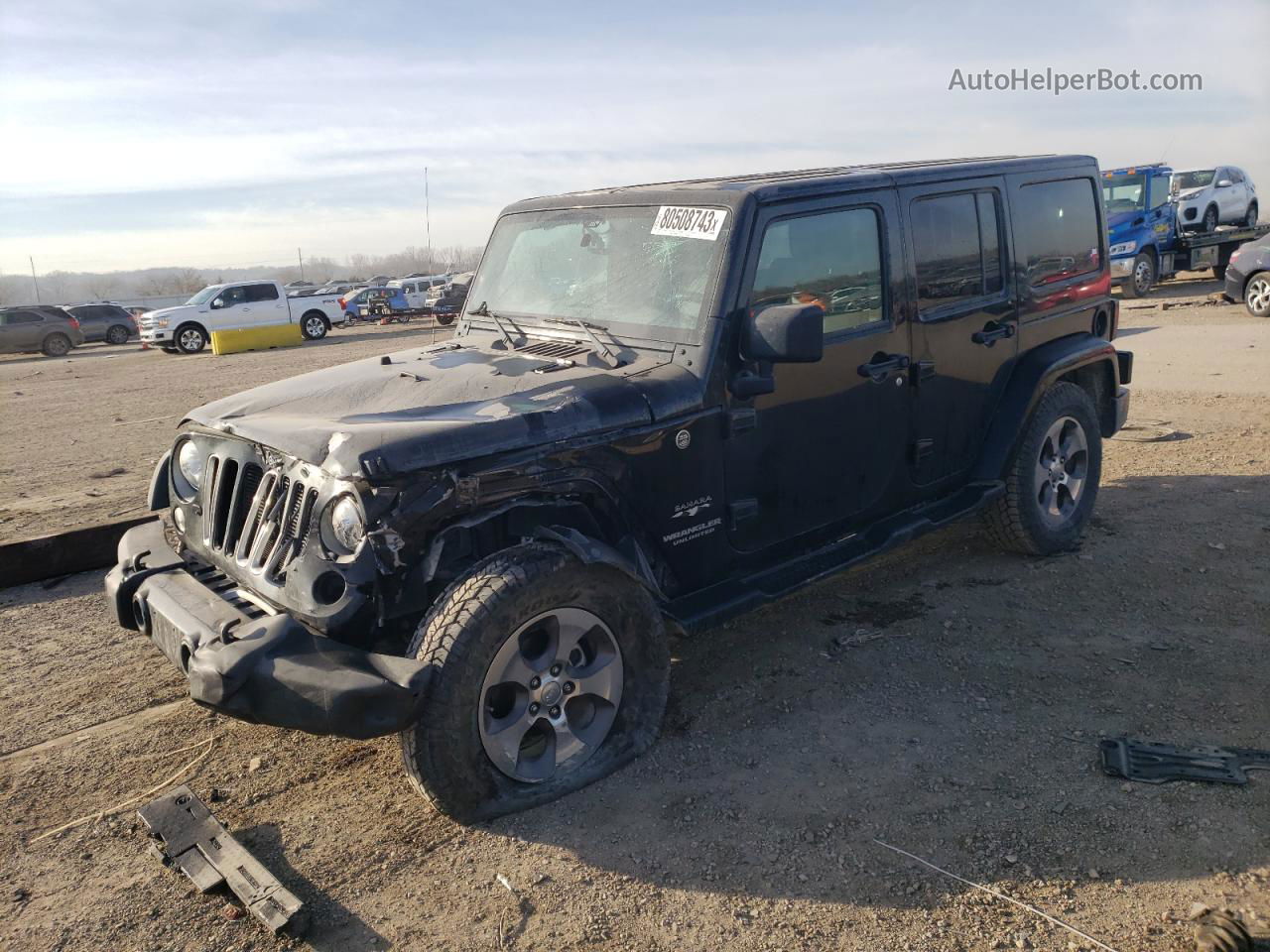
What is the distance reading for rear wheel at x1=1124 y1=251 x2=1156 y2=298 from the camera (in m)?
19.4

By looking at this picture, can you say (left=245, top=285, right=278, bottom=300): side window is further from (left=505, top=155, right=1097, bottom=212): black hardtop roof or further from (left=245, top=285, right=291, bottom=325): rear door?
(left=505, top=155, right=1097, bottom=212): black hardtop roof

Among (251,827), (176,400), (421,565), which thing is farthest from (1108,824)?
(176,400)

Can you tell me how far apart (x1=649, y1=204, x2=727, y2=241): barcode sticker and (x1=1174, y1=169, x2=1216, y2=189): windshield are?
76.3ft

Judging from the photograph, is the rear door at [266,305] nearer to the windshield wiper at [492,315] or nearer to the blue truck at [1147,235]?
the blue truck at [1147,235]

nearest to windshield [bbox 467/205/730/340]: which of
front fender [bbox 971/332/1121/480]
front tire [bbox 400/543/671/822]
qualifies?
front tire [bbox 400/543/671/822]

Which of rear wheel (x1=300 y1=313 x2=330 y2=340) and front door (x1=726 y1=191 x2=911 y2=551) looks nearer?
front door (x1=726 y1=191 x2=911 y2=551)

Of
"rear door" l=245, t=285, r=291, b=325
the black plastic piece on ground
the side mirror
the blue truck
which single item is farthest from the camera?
"rear door" l=245, t=285, r=291, b=325

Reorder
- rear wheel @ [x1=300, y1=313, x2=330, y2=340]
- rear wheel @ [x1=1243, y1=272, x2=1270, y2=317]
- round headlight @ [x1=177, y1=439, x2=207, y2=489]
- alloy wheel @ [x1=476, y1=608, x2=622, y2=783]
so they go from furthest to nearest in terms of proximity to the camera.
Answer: rear wheel @ [x1=300, y1=313, x2=330, y2=340]
rear wheel @ [x1=1243, y1=272, x2=1270, y2=317]
round headlight @ [x1=177, y1=439, x2=207, y2=489]
alloy wheel @ [x1=476, y1=608, x2=622, y2=783]

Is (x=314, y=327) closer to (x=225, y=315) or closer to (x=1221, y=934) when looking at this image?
(x=225, y=315)

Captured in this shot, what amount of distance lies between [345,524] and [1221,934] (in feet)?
8.99

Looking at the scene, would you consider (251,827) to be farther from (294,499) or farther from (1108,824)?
(1108,824)

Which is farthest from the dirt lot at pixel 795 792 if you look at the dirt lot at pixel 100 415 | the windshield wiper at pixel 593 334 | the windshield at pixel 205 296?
the windshield at pixel 205 296

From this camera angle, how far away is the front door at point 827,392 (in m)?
3.88

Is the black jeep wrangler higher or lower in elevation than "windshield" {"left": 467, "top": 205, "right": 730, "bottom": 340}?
lower
